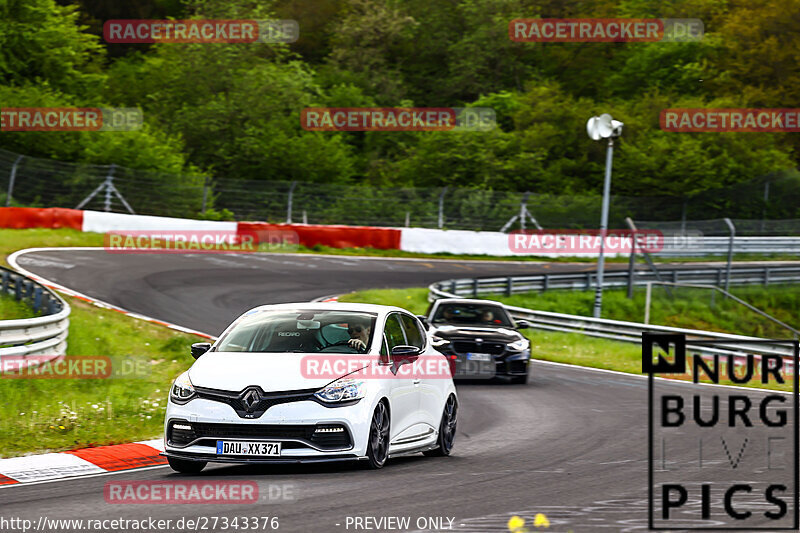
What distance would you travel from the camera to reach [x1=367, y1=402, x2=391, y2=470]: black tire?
902 centimetres

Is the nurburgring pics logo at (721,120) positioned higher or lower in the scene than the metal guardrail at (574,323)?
higher

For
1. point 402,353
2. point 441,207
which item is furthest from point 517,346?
point 441,207

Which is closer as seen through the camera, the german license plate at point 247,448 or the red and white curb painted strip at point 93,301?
the german license plate at point 247,448

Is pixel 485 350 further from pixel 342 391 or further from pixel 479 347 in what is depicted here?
pixel 342 391

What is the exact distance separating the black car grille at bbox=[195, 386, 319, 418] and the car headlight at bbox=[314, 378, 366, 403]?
0.30 feet

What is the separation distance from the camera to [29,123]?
4644cm

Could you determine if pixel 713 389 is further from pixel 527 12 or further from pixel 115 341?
pixel 527 12

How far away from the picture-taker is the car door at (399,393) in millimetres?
9547

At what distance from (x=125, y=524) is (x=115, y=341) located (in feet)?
43.5

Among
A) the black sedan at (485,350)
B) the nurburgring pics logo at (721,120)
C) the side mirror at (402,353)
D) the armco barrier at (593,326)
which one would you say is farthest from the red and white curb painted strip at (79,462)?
the nurburgring pics logo at (721,120)

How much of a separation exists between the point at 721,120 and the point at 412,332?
4996 cm

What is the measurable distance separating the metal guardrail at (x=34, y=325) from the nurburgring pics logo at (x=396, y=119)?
35958mm

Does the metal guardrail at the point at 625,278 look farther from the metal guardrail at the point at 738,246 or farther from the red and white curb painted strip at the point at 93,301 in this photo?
the red and white curb painted strip at the point at 93,301

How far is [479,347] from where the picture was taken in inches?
712
